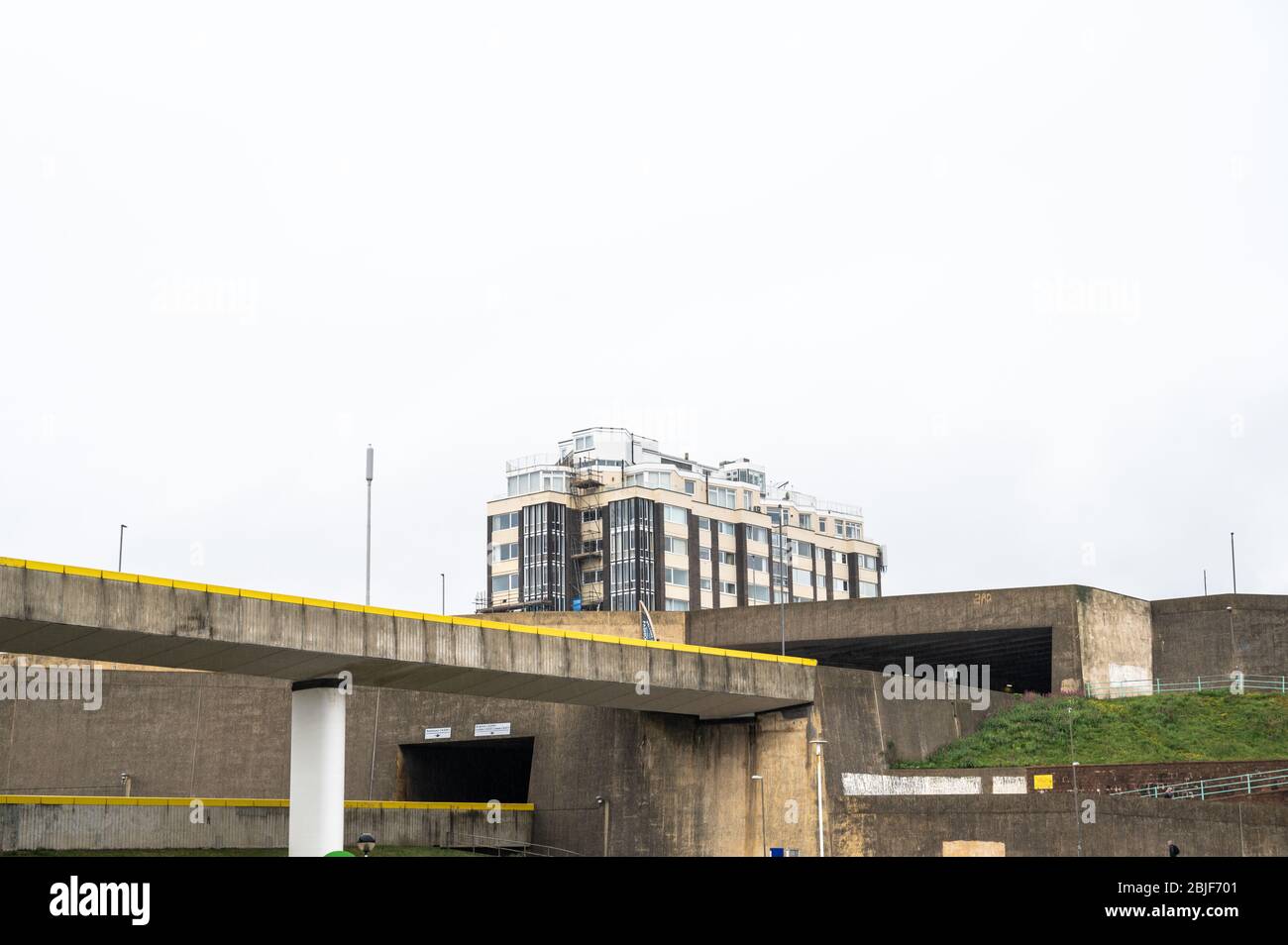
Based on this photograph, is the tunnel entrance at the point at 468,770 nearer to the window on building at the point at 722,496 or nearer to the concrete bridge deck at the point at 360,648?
the concrete bridge deck at the point at 360,648

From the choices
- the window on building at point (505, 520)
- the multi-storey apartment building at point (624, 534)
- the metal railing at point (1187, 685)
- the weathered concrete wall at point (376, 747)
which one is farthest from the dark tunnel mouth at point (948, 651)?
the window on building at point (505, 520)

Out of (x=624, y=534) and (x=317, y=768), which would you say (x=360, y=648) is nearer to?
(x=317, y=768)

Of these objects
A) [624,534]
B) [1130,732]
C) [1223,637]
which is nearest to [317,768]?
[1130,732]

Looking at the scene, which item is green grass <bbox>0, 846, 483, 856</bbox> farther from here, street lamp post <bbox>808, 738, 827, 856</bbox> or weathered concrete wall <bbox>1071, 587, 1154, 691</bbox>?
weathered concrete wall <bbox>1071, 587, 1154, 691</bbox>

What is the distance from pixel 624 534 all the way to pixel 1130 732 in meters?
71.4

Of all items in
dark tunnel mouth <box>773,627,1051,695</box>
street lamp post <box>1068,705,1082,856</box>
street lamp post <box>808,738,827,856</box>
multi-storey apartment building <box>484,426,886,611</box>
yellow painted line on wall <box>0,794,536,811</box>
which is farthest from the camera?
multi-storey apartment building <box>484,426,886,611</box>

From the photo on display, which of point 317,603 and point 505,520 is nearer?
point 317,603

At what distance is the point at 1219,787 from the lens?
48375 millimetres

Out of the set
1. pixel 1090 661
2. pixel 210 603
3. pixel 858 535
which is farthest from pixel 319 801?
pixel 858 535

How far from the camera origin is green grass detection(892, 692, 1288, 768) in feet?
174

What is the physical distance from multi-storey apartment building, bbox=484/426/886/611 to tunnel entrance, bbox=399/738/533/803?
53425 mm

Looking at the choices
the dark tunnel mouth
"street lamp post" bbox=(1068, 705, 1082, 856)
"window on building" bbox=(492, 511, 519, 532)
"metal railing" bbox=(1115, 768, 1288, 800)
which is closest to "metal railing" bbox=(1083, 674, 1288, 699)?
the dark tunnel mouth

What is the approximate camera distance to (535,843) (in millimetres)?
55156
